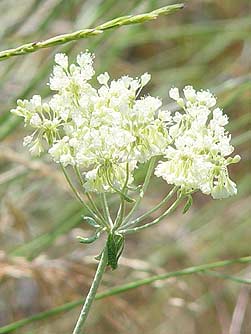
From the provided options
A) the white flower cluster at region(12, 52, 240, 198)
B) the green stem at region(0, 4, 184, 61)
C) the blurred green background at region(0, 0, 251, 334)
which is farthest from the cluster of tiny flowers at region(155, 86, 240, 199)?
the blurred green background at region(0, 0, 251, 334)

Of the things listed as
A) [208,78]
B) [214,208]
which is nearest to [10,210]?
[214,208]

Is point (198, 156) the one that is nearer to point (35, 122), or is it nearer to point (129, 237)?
point (35, 122)

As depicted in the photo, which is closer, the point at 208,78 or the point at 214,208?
the point at 214,208

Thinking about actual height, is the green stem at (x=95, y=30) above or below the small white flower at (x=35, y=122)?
above

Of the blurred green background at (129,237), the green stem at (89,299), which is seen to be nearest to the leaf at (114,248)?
the green stem at (89,299)

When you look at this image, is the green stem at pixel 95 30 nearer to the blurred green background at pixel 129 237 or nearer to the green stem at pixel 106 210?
the green stem at pixel 106 210

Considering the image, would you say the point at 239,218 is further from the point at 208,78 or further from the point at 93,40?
the point at 93,40

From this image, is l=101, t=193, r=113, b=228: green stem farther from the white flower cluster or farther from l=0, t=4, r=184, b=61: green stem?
l=0, t=4, r=184, b=61: green stem
